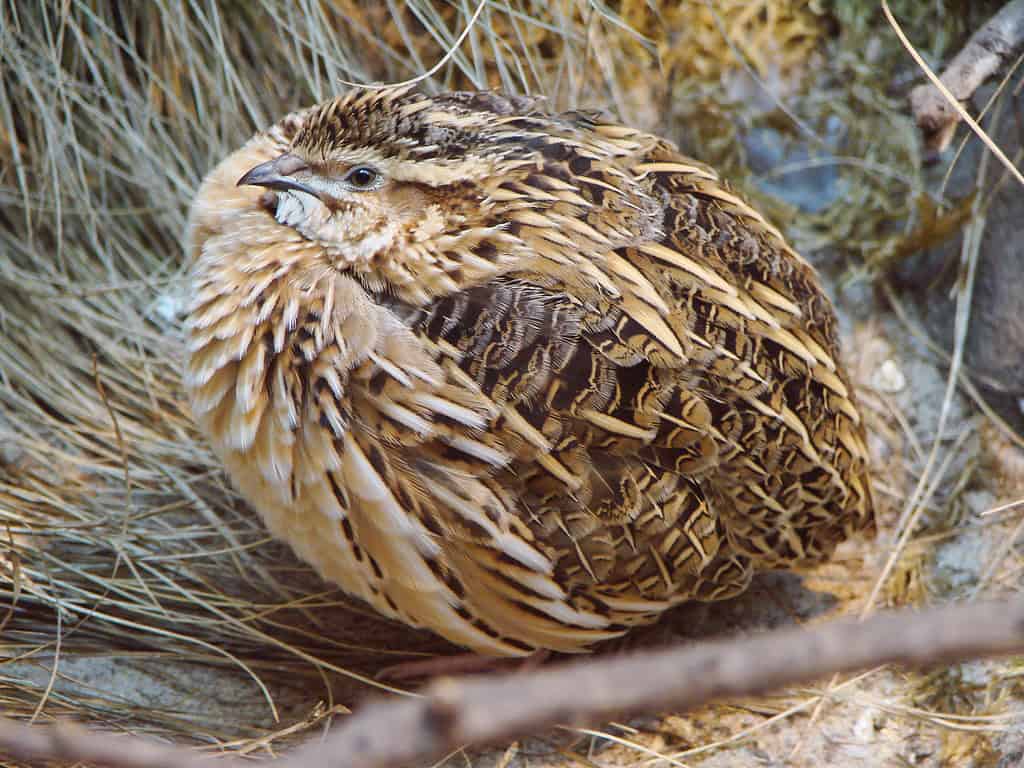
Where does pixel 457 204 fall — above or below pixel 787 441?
above

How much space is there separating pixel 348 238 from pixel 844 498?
1390mm

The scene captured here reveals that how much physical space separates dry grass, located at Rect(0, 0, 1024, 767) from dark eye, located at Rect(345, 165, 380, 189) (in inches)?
34.9

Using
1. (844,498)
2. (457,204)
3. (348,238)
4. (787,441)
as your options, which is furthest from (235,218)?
(844,498)

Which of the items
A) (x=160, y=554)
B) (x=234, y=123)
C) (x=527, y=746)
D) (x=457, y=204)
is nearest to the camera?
(x=457, y=204)

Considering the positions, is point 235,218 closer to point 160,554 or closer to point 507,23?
point 160,554

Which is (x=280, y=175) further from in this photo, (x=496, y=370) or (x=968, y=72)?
(x=968, y=72)

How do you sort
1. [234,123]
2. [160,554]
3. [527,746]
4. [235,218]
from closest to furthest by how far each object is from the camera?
[235,218] < [527,746] < [160,554] < [234,123]

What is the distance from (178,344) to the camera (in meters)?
3.62

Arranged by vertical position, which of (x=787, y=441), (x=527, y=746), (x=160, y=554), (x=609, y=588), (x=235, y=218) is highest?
(x=235, y=218)

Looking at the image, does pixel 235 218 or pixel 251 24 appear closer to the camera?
pixel 235 218

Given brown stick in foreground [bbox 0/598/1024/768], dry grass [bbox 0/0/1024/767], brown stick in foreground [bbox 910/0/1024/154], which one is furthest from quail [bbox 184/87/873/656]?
brown stick in foreground [bbox 0/598/1024/768]

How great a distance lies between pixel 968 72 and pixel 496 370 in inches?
61.9

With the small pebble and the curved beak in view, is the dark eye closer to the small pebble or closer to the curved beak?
Answer: the curved beak

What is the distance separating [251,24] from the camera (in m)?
3.73
